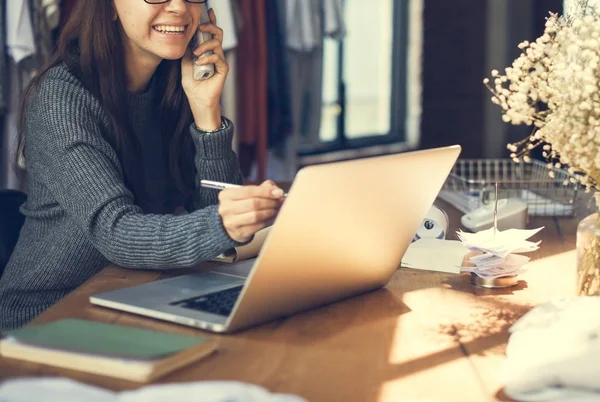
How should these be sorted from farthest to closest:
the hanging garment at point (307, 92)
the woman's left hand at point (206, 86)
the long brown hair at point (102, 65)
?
the hanging garment at point (307, 92)
the woman's left hand at point (206, 86)
the long brown hair at point (102, 65)

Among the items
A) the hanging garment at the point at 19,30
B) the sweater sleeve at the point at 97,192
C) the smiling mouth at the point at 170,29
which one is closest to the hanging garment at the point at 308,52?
the hanging garment at the point at 19,30

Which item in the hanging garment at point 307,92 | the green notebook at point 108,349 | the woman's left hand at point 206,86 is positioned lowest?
the hanging garment at point 307,92

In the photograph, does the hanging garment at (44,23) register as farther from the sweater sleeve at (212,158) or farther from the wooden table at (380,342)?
the wooden table at (380,342)

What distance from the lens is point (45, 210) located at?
5.50 ft

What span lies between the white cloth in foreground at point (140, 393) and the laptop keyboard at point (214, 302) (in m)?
0.26

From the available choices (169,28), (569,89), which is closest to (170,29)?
(169,28)

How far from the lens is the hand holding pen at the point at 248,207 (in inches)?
47.9

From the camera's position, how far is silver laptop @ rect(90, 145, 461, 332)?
107 cm

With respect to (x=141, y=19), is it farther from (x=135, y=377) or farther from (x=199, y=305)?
(x=135, y=377)

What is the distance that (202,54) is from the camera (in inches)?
72.8

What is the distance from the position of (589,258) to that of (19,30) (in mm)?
1999

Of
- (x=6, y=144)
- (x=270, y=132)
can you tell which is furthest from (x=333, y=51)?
(x=6, y=144)

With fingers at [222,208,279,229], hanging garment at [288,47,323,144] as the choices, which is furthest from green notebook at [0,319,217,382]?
hanging garment at [288,47,323,144]

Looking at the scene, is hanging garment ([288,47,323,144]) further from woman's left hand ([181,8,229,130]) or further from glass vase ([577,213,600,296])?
glass vase ([577,213,600,296])
